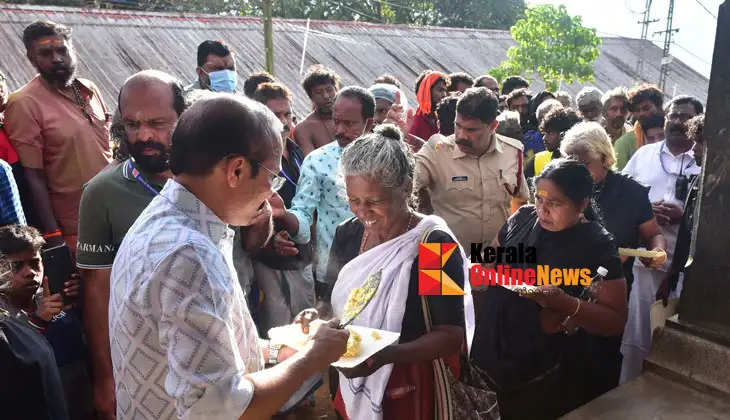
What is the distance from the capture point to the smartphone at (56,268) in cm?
246

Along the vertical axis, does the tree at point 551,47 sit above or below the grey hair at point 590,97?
above

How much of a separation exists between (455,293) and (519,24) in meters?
13.3

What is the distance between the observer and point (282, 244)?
9.88 ft

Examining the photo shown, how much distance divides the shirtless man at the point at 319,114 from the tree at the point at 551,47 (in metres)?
9.68

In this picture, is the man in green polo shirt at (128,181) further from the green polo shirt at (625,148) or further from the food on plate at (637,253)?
the green polo shirt at (625,148)

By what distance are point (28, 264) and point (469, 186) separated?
8.18 feet

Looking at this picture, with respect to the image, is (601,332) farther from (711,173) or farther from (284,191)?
(284,191)

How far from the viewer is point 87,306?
7.43 ft

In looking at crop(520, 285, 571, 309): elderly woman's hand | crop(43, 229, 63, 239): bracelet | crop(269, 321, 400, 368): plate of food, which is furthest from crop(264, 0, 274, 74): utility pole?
crop(269, 321, 400, 368): plate of food

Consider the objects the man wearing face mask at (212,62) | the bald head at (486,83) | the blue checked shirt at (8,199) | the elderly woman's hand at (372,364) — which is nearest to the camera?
the elderly woman's hand at (372,364)

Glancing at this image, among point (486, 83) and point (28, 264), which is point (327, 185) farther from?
point (486, 83)

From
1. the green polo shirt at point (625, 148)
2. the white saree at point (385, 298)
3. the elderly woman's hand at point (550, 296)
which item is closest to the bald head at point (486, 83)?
the green polo shirt at point (625, 148)

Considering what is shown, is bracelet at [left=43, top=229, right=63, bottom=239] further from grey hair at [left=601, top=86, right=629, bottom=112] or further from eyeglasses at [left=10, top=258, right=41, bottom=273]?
grey hair at [left=601, top=86, right=629, bottom=112]

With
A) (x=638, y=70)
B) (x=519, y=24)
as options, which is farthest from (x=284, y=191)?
(x=638, y=70)
